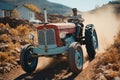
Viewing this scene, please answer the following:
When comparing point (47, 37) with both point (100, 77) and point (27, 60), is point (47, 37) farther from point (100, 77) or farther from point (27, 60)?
point (100, 77)

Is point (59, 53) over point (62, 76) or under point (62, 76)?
over

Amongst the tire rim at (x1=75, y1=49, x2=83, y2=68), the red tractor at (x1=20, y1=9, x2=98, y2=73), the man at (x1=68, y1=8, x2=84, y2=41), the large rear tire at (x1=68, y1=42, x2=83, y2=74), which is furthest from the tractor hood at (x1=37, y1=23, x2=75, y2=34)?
the tire rim at (x1=75, y1=49, x2=83, y2=68)

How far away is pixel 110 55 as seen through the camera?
10.8 meters

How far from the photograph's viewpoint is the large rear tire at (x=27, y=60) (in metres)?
11.1

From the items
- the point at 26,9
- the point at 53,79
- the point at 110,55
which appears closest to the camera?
the point at 53,79

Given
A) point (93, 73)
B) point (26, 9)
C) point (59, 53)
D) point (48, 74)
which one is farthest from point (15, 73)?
point (26, 9)

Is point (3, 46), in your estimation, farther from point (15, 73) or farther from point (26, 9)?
point (26, 9)

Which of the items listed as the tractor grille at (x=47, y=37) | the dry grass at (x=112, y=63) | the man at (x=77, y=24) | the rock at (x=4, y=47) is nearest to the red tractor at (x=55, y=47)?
the tractor grille at (x=47, y=37)

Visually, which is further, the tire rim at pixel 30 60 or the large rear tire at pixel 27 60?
the tire rim at pixel 30 60

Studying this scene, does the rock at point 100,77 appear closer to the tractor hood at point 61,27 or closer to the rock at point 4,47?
the tractor hood at point 61,27

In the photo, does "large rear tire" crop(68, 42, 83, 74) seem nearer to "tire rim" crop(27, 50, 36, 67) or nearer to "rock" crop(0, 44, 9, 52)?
"tire rim" crop(27, 50, 36, 67)

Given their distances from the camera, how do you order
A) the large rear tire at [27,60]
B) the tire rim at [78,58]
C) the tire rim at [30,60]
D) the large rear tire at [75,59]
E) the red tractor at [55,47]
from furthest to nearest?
1. the tire rim at [30,60]
2. the large rear tire at [27,60]
3. the tire rim at [78,58]
4. the red tractor at [55,47]
5. the large rear tire at [75,59]

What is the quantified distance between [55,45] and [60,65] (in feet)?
5.35

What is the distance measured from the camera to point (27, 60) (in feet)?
37.2
